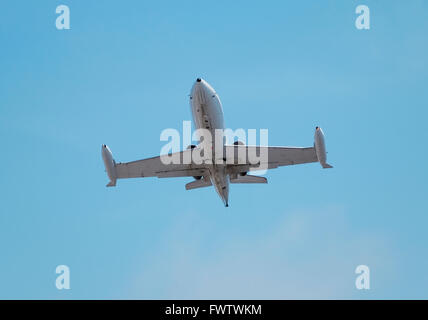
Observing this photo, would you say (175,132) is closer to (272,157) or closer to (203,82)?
(203,82)

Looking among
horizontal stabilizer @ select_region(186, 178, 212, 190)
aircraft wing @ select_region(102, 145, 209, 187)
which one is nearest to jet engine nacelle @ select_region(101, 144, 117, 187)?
aircraft wing @ select_region(102, 145, 209, 187)

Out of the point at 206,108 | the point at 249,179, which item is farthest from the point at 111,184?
the point at 249,179

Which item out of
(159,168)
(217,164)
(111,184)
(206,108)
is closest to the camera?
(206,108)

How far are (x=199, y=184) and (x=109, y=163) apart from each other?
770 cm

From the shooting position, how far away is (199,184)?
5059 centimetres

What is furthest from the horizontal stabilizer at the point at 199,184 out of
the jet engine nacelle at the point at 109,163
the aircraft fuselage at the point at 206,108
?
the jet engine nacelle at the point at 109,163

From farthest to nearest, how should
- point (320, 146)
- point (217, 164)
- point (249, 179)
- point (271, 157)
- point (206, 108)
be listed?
point (249, 179)
point (271, 157)
point (217, 164)
point (320, 146)
point (206, 108)

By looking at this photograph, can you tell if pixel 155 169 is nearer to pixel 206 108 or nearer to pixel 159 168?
pixel 159 168

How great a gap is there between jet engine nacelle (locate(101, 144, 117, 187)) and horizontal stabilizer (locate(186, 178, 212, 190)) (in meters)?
6.19

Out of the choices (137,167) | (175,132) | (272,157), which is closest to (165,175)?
(137,167)

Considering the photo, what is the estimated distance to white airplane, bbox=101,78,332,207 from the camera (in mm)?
44763

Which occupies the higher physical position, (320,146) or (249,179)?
(320,146)

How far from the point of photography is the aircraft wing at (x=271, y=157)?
48.9 metres

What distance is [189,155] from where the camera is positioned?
4856 centimetres
